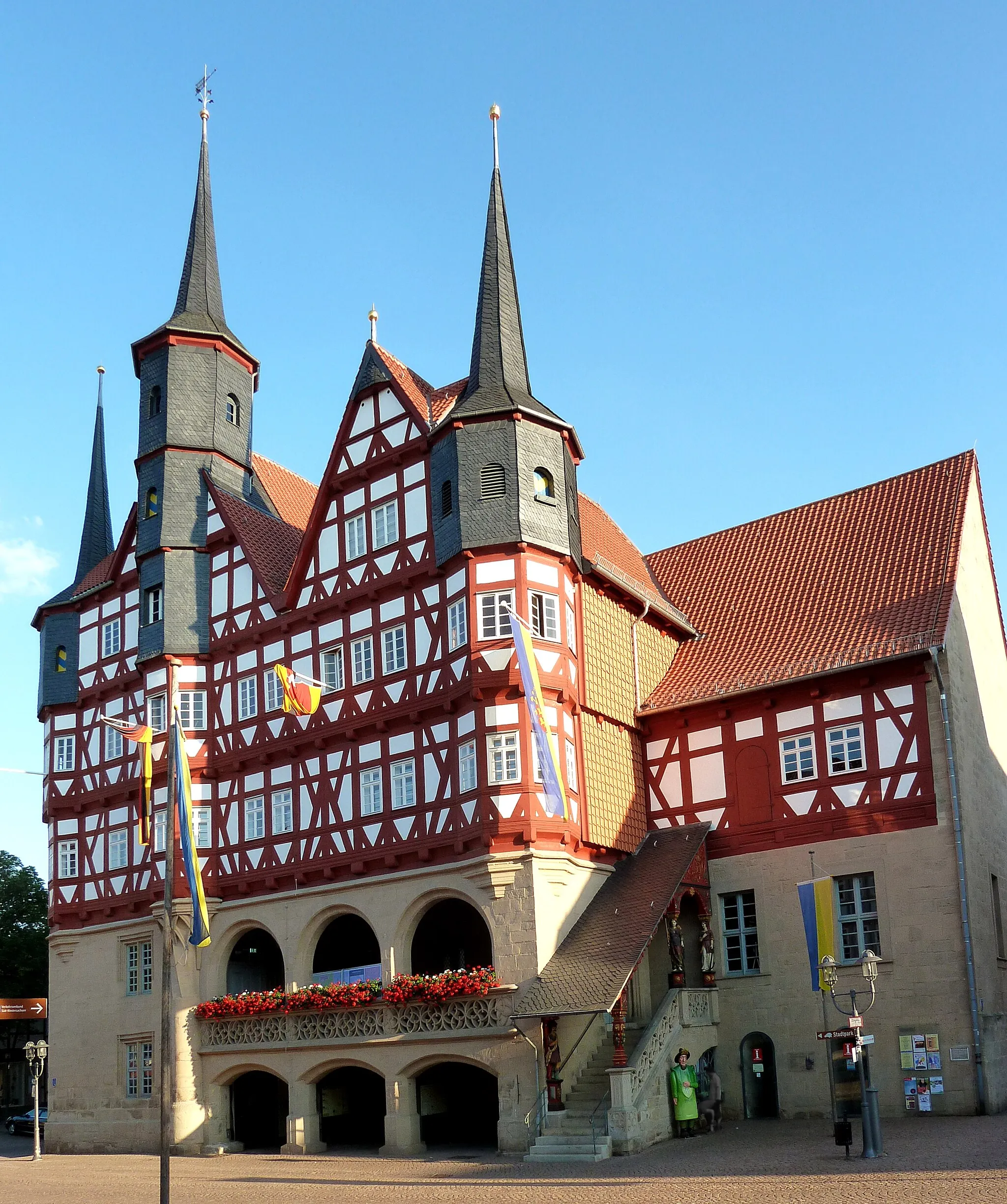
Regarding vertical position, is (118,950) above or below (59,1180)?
above

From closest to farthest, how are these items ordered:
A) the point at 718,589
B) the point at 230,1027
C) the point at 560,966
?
the point at 560,966, the point at 230,1027, the point at 718,589

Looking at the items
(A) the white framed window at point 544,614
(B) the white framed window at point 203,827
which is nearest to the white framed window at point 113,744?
(B) the white framed window at point 203,827

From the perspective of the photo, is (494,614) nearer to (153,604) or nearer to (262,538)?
(262,538)

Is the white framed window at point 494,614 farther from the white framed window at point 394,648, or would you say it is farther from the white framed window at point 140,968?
the white framed window at point 140,968

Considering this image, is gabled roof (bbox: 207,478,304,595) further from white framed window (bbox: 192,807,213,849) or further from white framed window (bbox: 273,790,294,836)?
white framed window (bbox: 192,807,213,849)

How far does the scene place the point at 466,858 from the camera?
28.7 meters

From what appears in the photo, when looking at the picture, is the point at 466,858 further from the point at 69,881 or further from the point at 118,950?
the point at 69,881

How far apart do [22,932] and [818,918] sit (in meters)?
46.8

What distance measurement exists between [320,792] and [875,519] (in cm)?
1426

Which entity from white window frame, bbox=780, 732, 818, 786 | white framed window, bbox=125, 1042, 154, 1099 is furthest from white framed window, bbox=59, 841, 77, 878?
white window frame, bbox=780, 732, 818, 786

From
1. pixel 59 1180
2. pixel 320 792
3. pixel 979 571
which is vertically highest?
pixel 979 571

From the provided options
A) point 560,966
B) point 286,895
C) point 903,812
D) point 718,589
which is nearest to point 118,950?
point 286,895

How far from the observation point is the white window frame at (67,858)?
38.3 metres

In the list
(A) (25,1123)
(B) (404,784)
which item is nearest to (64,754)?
(A) (25,1123)
